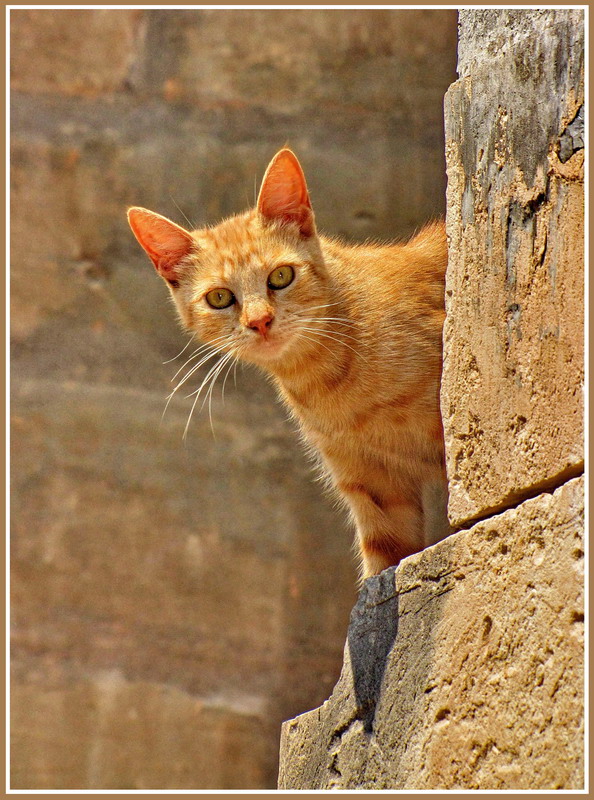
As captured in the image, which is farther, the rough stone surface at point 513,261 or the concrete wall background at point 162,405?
the concrete wall background at point 162,405

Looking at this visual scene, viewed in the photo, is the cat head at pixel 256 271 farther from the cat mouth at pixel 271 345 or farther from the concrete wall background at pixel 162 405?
the concrete wall background at pixel 162 405

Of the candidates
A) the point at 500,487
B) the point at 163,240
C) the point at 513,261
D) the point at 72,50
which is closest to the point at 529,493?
the point at 500,487

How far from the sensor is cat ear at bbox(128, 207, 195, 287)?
122 inches

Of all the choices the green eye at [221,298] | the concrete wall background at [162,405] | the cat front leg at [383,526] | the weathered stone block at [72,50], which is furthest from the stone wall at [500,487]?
the weathered stone block at [72,50]

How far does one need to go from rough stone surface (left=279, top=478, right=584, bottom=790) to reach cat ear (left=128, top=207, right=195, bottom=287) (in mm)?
1280

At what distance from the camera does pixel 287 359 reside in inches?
116

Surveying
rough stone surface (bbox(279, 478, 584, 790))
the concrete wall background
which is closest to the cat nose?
rough stone surface (bbox(279, 478, 584, 790))

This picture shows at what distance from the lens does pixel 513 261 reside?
2092 mm

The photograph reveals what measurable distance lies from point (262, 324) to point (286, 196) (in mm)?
488

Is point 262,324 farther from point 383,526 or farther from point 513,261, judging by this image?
point 513,261

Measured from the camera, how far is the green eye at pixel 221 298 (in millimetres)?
3006

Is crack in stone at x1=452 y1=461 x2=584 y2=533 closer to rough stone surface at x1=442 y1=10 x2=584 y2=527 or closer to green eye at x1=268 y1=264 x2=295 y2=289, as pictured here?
rough stone surface at x1=442 y1=10 x2=584 y2=527

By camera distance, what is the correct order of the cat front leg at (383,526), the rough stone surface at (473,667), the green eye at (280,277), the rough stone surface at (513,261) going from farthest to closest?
the cat front leg at (383,526)
the green eye at (280,277)
the rough stone surface at (513,261)
the rough stone surface at (473,667)

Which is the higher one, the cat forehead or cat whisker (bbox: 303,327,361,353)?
the cat forehead
